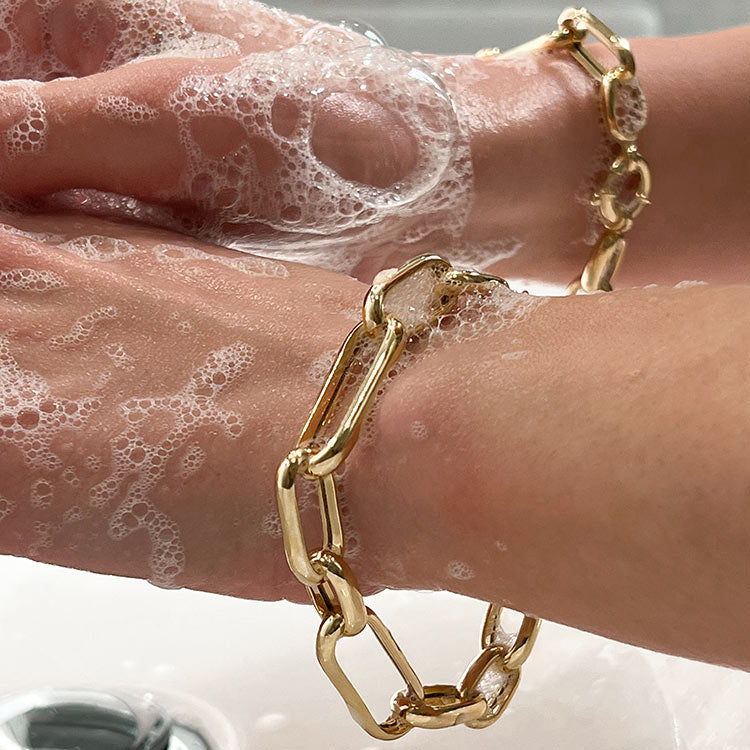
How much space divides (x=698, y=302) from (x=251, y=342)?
0.23 m

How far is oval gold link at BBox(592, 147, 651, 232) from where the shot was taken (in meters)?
0.75

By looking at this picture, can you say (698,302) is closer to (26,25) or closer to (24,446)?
(24,446)

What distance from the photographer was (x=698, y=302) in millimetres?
473

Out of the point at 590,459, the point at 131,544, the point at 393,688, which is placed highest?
the point at 590,459

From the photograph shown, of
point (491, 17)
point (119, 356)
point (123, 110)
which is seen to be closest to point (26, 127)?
point (123, 110)

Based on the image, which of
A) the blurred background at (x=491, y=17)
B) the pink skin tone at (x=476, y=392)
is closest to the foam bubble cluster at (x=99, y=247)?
the pink skin tone at (x=476, y=392)

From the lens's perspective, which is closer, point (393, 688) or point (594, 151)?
point (393, 688)

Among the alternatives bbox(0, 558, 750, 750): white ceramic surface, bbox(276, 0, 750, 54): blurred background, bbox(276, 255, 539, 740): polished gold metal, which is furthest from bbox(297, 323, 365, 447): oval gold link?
bbox(276, 0, 750, 54): blurred background

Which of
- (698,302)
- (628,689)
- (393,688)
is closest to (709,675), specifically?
(628,689)

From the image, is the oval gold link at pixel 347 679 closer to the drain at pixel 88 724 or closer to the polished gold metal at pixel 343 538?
the polished gold metal at pixel 343 538

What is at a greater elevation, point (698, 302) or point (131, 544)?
point (698, 302)

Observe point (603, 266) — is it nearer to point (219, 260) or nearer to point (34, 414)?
point (219, 260)

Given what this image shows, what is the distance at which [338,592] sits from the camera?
0.48 meters

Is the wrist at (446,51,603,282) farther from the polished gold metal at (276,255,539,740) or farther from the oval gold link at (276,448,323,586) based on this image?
the oval gold link at (276,448,323,586)
